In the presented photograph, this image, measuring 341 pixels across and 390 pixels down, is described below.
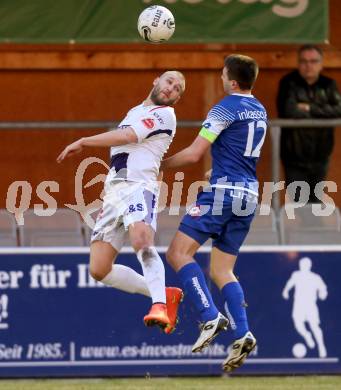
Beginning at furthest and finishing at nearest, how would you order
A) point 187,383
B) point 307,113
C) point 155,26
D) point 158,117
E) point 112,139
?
point 307,113 < point 187,383 < point 155,26 < point 158,117 < point 112,139

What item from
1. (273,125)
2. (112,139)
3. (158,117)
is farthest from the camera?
(273,125)

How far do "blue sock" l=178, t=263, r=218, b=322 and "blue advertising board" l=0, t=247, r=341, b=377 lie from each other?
209 centimetres

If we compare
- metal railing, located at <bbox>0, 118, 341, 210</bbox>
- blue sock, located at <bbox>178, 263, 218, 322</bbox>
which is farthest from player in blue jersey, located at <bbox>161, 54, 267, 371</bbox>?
metal railing, located at <bbox>0, 118, 341, 210</bbox>

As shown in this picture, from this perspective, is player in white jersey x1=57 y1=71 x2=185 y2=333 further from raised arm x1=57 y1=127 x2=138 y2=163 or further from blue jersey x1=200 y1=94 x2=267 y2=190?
blue jersey x1=200 y1=94 x2=267 y2=190

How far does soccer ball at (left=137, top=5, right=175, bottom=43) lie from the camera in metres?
12.0

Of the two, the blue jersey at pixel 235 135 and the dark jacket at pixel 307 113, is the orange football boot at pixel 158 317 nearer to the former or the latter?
the blue jersey at pixel 235 135

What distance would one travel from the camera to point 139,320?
13.7m

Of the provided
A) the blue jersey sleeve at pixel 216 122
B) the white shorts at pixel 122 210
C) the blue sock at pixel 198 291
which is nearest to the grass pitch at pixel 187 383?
the blue sock at pixel 198 291

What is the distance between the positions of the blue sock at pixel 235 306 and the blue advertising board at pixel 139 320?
76.1 inches

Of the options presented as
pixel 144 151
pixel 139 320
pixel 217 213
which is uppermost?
pixel 144 151

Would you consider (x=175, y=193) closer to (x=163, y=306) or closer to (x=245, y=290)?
(x=245, y=290)

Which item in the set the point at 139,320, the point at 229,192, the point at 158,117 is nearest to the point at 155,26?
the point at 158,117

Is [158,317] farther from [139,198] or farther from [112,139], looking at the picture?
[112,139]

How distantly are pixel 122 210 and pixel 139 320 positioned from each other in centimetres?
232
